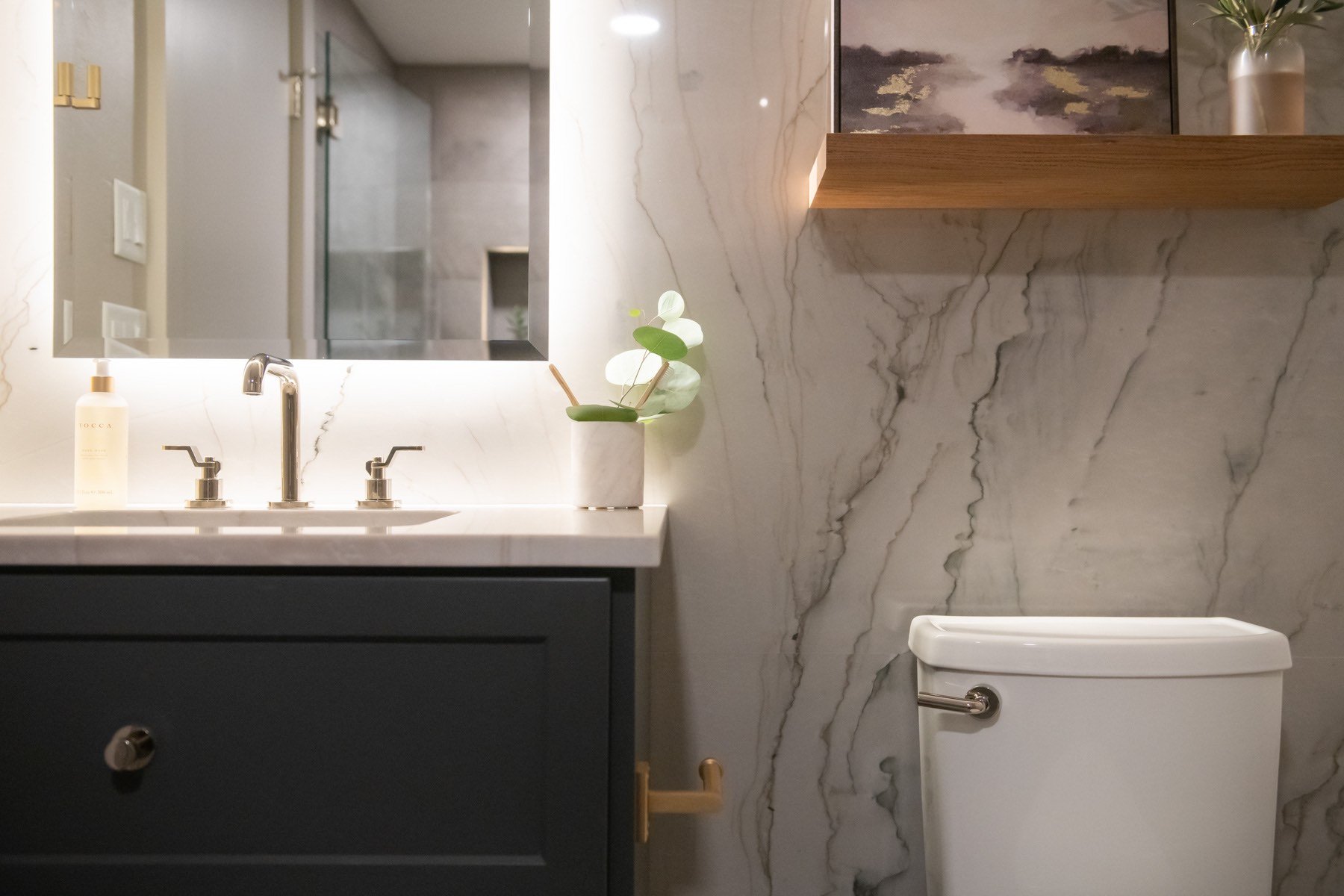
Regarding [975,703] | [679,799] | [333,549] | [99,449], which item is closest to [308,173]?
[99,449]

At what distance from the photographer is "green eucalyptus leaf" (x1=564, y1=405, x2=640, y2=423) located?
1.15m

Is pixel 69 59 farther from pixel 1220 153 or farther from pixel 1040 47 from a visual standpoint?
pixel 1220 153

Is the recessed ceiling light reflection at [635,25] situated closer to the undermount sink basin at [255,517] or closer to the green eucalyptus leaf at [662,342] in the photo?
the green eucalyptus leaf at [662,342]

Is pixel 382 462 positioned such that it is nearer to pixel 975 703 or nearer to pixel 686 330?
pixel 686 330

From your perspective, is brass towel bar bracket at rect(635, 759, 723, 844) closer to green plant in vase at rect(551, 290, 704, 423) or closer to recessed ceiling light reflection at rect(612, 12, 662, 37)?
green plant in vase at rect(551, 290, 704, 423)

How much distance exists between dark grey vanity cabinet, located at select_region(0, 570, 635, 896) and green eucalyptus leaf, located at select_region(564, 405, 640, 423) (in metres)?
0.40

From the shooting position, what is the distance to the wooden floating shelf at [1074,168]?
1.05m

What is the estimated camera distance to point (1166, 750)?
1014 mm

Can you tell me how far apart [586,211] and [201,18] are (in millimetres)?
586

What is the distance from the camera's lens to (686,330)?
1.21m

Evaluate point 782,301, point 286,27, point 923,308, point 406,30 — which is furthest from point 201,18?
point 923,308

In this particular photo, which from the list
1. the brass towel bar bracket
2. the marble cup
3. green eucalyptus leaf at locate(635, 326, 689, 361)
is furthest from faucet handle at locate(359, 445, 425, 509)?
the brass towel bar bracket

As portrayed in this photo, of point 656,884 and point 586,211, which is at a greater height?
point 586,211

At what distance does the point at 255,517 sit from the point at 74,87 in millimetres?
657
